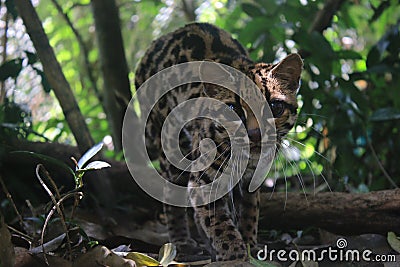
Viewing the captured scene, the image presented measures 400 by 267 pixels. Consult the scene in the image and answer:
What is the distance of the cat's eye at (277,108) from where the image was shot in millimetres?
2748

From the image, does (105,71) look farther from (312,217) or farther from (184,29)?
(312,217)

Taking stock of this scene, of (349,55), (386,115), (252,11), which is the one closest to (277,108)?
(386,115)

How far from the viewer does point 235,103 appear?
9.12ft

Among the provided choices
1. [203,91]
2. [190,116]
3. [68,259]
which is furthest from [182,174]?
[68,259]

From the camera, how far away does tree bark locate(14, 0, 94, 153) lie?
305cm

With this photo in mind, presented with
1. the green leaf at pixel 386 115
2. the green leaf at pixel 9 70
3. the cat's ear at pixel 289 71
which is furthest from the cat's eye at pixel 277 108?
the green leaf at pixel 9 70

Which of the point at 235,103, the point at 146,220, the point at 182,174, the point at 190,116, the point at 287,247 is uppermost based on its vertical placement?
the point at 235,103

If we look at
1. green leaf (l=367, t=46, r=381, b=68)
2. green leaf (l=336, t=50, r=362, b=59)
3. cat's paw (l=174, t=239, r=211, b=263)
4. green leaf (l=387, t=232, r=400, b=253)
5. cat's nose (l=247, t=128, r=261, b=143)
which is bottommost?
cat's paw (l=174, t=239, r=211, b=263)

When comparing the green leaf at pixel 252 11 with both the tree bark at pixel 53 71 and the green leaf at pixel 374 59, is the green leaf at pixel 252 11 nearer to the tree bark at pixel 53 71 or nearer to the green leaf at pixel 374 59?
the green leaf at pixel 374 59

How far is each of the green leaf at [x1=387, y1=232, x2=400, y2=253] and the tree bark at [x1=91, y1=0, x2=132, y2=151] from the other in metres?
2.26

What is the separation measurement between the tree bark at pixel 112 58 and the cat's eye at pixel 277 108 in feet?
5.82

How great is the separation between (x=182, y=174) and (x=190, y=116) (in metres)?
0.44

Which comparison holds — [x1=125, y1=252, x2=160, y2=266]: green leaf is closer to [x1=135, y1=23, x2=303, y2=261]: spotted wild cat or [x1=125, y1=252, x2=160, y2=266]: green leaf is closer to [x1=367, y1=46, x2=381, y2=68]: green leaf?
[x1=135, y1=23, x2=303, y2=261]: spotted wild cat

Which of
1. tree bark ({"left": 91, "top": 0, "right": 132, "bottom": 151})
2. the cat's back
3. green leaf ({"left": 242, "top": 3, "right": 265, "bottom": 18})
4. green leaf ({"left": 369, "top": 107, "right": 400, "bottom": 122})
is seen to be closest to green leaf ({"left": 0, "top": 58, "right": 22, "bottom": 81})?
the cat's back
